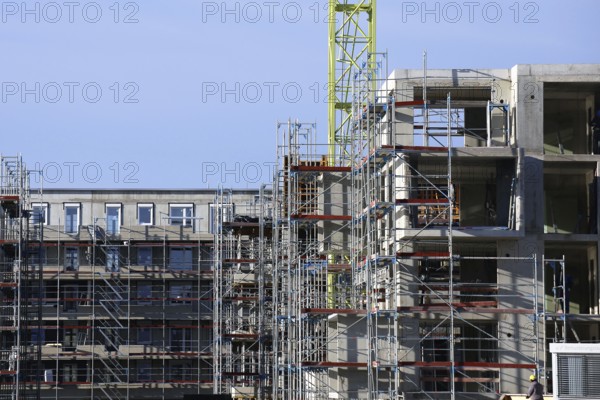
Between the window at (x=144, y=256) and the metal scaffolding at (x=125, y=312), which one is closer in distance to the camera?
the metal scaffolding at (x=125, y=312)

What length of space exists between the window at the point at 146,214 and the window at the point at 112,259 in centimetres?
692

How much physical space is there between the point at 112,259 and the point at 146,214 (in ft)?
26.4

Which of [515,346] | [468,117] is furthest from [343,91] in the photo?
[515,346]

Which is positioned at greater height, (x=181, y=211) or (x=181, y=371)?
(x=181, y=211)

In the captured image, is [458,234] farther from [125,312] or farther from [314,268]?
[125,312]

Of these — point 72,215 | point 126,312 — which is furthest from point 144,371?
point 72,215

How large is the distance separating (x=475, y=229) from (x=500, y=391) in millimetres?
5351

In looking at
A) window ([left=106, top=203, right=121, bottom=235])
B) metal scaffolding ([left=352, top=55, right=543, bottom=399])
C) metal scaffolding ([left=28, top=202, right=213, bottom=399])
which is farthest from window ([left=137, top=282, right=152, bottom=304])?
metal scaffolding ([left=352, top=55, right=543, bottom=399])

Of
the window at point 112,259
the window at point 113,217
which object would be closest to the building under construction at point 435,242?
the window at point 112,259

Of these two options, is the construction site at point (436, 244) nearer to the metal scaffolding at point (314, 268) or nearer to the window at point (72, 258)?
the metal scaffolding at point (314, 268)

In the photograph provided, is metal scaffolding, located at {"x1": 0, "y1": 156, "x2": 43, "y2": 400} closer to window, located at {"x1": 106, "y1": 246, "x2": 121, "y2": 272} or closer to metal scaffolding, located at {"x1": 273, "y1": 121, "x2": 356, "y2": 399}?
metal scaffolding, located at {"x1": 273, "y1": 121, "x2": 356, "y2": 399}

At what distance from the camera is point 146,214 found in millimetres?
91438

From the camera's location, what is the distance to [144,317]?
83.1 meters

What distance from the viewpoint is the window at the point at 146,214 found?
299 ft
